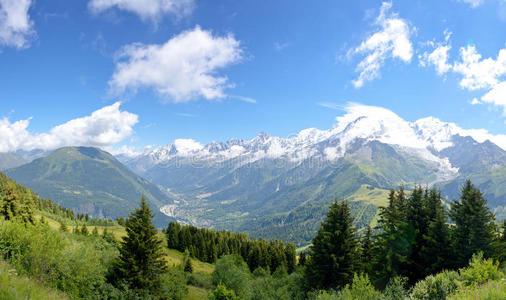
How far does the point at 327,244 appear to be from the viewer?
137ft

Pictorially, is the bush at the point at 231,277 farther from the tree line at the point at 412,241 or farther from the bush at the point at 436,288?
the bush at the point at 436,288

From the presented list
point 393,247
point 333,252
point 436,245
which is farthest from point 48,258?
point 436,245

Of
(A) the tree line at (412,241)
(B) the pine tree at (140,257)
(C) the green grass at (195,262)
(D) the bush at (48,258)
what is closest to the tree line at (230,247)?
(C) the green grass at (195,262)

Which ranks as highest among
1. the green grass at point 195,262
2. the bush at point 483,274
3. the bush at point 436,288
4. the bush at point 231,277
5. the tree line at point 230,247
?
the bush at point 483,274

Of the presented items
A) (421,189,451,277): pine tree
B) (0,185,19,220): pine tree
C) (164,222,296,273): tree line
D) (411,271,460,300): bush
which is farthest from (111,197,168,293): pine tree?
(164,222,296,273): tree line

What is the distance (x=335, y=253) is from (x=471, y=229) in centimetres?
1966

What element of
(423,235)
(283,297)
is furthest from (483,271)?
(283,297)

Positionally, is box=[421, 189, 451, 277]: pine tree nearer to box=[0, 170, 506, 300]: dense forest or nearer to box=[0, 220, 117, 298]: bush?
box=[0, 170, 506, 300]: dense forest

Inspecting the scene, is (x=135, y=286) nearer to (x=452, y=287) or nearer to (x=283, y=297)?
(x=283, y=297)

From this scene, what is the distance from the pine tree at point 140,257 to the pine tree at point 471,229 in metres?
46.2

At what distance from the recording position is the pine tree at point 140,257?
3994 centimetres

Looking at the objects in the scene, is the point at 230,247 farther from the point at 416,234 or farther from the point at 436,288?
the point at 436,288

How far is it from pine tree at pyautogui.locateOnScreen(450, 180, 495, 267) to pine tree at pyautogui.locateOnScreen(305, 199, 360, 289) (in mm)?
14192

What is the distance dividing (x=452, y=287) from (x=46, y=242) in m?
40.1
